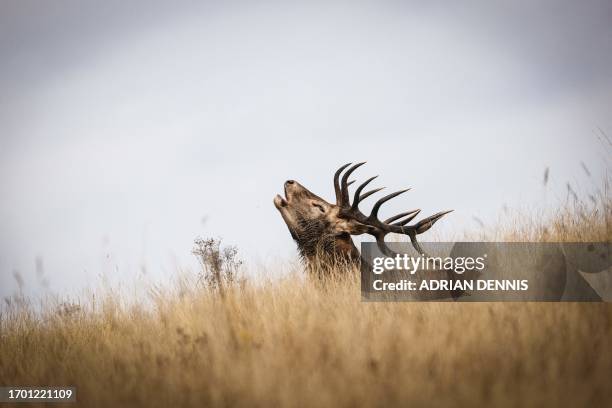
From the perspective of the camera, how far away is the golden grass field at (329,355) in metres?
2.87

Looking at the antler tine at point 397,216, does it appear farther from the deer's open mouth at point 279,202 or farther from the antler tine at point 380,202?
the deer's open mouth at point 279,202

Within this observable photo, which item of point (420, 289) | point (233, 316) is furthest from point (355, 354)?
point (420, 289)

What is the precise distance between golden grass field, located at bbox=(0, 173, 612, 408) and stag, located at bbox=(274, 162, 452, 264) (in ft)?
4.15

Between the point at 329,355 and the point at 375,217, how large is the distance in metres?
3.34

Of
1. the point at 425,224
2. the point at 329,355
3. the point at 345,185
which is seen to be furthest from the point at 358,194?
the point at 329,355

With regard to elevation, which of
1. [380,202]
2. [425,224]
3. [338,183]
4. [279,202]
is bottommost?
[425,224]

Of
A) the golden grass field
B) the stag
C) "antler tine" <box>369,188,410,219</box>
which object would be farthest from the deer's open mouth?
the golden grass field

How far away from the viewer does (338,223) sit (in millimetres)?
6559

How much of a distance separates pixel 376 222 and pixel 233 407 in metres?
4.01

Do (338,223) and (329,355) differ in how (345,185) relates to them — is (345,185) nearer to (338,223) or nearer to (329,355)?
(338,223)

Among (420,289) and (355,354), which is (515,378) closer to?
(355,354)

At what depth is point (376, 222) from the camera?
21.4 feet

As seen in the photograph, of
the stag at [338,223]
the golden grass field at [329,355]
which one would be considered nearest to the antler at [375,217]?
the stag at [338,223]

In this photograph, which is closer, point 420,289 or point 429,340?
point 429,340
